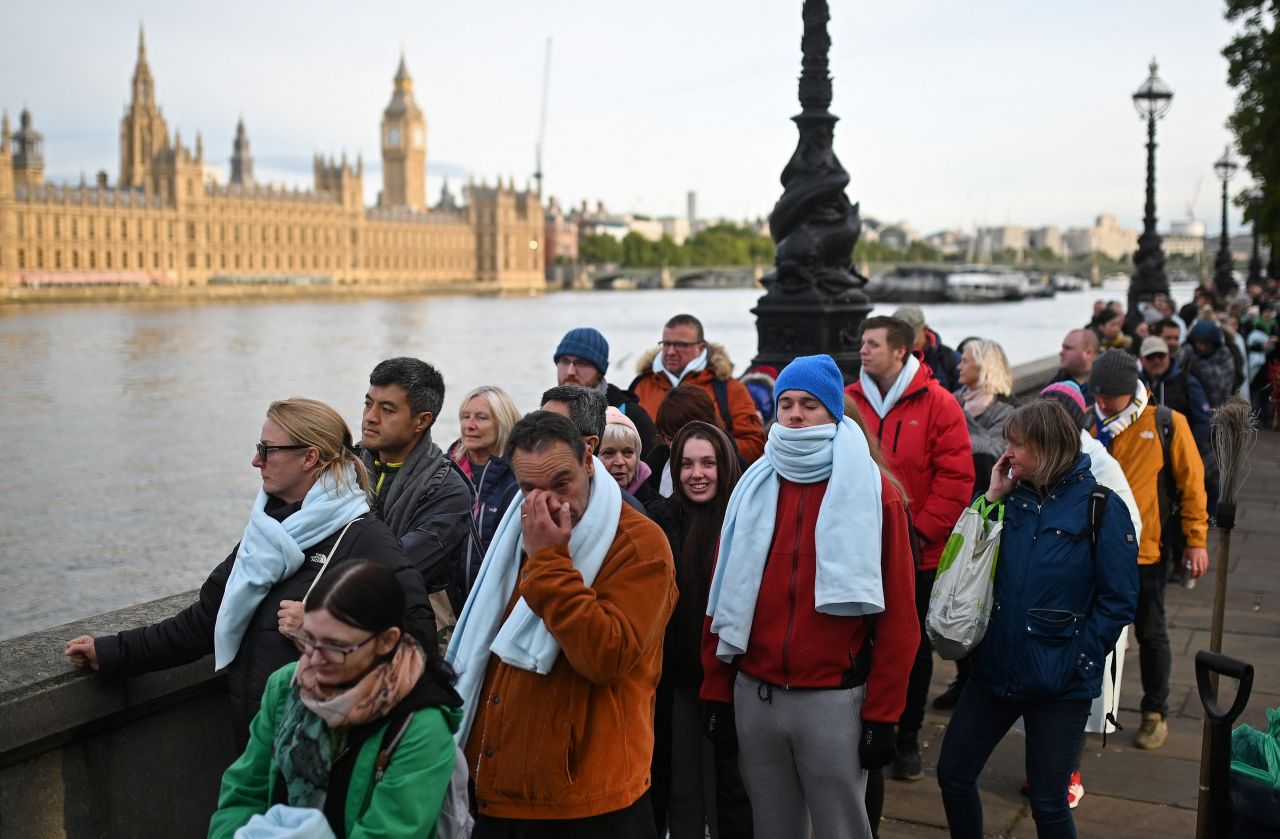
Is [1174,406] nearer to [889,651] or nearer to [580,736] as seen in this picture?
[889,651]

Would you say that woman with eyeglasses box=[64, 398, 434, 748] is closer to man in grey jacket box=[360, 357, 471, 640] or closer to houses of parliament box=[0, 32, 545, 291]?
man in grey jacket box=[360, 357, 471, 640]

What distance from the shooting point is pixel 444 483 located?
3318mm

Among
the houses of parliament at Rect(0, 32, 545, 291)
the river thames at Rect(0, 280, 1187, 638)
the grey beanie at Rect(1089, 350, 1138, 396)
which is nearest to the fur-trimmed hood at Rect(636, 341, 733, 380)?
the grey beanie at Rect(1089, 350, 1138, 396)

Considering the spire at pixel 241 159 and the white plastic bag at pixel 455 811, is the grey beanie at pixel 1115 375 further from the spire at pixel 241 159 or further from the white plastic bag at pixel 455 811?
the spire at pixel 241 159

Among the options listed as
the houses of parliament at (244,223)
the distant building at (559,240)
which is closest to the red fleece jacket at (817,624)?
the houses of parliament at (244,223)

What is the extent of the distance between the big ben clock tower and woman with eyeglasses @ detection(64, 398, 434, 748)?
126m

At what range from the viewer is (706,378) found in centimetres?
499

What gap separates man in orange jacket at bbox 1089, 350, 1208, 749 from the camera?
4574mm

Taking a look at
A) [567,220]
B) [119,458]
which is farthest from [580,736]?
[567,220]

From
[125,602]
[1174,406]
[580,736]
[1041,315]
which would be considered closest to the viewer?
[580,736]

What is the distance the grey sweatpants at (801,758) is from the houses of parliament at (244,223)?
93.3 metres

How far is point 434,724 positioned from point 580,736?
18.8 inches

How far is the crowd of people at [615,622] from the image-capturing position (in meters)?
2.06

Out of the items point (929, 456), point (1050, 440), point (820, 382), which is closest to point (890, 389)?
point (929, 456)
